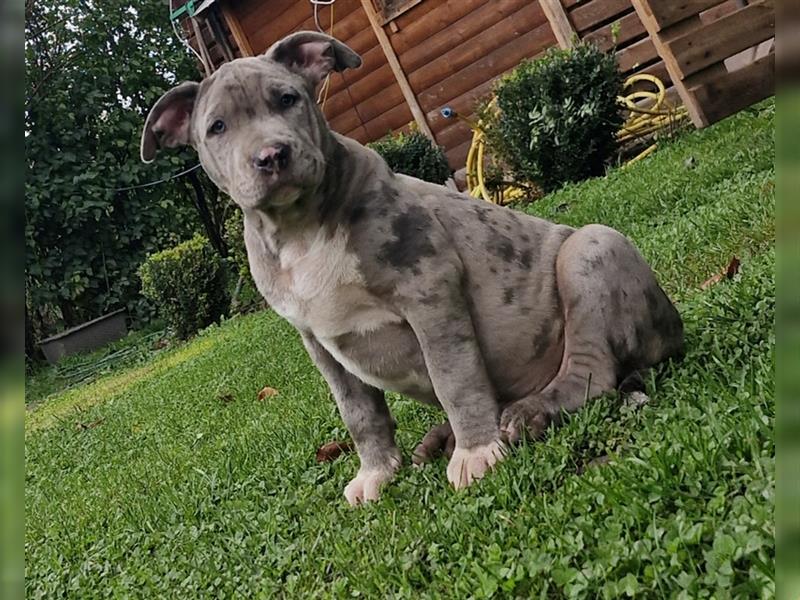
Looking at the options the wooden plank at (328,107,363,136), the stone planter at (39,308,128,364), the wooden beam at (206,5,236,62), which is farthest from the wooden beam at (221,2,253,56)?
the stone planter at (39,308,128,364)

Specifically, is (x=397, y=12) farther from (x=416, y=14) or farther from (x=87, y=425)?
(x=87, y=425)

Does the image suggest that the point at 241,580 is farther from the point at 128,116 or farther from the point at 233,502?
the point at 128,116

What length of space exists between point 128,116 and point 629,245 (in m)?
17.0

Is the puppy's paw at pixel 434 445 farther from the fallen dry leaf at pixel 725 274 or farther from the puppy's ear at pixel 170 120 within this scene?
the fallen dry leaf at pixel 725 274

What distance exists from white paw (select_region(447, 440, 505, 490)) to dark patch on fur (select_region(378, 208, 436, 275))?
25.1 inches

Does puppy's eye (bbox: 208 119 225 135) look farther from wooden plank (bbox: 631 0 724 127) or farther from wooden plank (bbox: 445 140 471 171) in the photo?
wooden plank (bbox: 445 140 471 171)

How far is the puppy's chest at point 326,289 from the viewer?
2.82 meters

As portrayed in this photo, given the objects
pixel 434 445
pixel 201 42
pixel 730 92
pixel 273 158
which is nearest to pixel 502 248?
pixel 434 445

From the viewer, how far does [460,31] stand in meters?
12.4

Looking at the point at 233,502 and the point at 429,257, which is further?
the point at 233,502

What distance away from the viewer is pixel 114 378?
1186 cm

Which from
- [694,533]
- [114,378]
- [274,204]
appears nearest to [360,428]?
[274,204]

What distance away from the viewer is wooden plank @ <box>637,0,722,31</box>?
8.70 metres

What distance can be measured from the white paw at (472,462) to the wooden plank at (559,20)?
9175 mm
